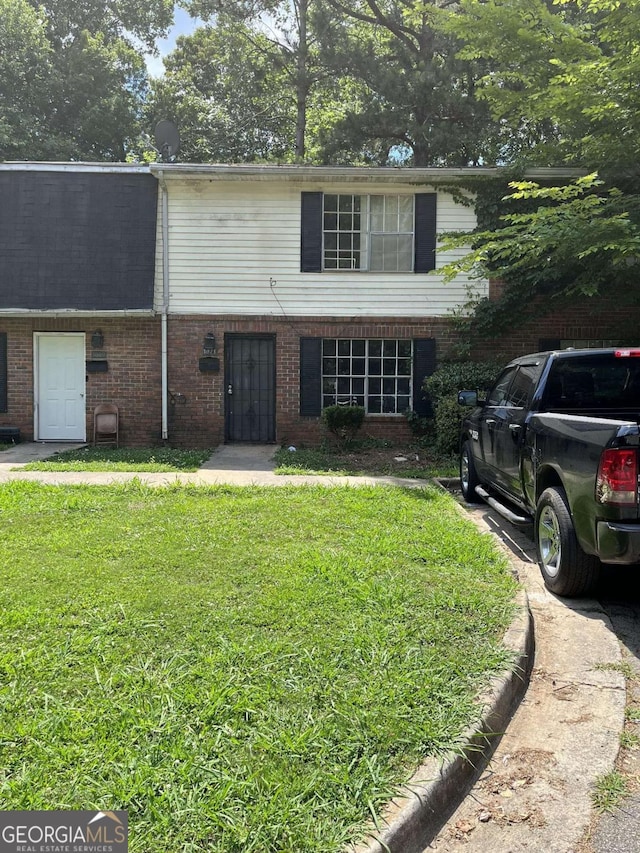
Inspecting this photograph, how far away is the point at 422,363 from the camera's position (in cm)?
1240

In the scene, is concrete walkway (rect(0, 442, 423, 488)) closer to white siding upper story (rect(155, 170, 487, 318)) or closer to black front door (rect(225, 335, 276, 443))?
black front door (rect(225, 335, 276, 443))

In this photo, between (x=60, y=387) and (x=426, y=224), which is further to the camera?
(x=60, y=387)

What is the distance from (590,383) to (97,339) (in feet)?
32.1

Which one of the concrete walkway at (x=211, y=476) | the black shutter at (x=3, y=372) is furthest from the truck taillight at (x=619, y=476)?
the black shutter at (x=3, y=372)

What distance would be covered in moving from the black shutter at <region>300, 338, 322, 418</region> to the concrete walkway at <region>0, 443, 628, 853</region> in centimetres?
806

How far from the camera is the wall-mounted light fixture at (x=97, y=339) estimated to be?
12328mm

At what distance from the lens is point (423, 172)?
11945 millimetres

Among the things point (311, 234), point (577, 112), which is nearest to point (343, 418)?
point (311, 234)

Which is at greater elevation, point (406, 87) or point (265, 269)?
point (406, 87)

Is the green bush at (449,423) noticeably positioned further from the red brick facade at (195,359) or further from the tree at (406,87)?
the tree at (406,87)

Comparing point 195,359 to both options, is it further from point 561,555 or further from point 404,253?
point 561,555

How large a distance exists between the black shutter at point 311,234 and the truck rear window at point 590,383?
303 inches

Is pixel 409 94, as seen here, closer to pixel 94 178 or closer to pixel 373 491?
pixel 94 178

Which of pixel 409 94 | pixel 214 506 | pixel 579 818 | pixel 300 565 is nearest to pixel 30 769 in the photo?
pixel 579 818
